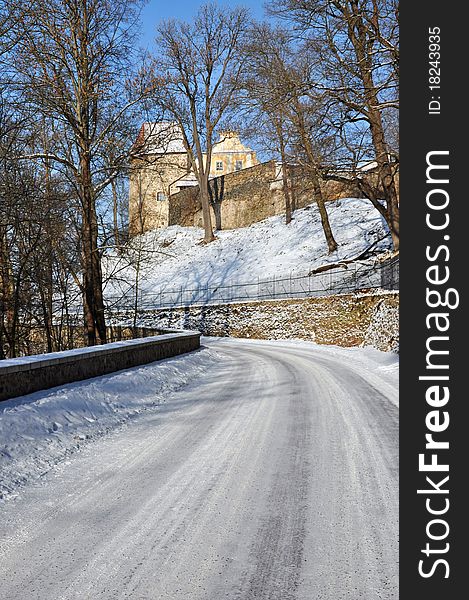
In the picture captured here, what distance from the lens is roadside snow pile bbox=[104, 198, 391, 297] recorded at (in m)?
36.3

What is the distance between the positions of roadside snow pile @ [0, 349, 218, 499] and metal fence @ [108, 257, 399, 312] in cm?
1224

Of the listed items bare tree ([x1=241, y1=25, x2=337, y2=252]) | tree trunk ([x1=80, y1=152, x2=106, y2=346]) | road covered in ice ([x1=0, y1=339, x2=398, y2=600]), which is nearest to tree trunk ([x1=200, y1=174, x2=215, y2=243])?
bare tree ([x1=241, y1=25, x2=337, y2=252])

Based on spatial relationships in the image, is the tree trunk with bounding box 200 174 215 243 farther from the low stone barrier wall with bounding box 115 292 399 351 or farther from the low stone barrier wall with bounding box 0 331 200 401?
the low stone barrier wall with bounding box 0 331 200 401

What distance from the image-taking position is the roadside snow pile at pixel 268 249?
36.3 m

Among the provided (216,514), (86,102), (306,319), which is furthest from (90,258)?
(306,319)

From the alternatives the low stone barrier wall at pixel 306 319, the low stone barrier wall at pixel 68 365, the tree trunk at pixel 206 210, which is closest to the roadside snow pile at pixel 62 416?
the low stone barrier wall at pixel 68 365

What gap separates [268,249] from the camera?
43250 millimetres

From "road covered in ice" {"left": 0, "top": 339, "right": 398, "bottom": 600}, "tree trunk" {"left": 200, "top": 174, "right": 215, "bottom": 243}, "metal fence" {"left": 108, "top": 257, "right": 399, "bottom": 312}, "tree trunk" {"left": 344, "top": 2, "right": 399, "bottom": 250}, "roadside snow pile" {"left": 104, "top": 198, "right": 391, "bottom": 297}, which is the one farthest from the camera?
"tree trunk" {"left": 200, "top": 174, "right": 215, "bottom": 243}

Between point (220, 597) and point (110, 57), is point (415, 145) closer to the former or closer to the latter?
point (220, 597)

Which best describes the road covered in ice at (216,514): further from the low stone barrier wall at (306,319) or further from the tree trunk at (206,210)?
the tree trunk at (206,210)

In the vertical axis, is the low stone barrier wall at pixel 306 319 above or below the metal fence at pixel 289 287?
below

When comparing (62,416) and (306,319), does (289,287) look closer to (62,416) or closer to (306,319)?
(306,319)

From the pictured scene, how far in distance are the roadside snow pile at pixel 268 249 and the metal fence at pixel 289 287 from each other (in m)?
1.10

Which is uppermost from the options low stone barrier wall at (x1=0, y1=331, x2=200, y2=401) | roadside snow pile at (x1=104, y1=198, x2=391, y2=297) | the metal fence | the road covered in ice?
roadside snow pile at (x1=104, y1=198, x2=391, y2=297)
